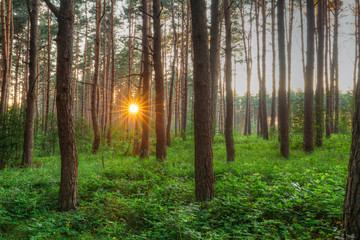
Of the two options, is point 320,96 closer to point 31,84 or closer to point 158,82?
point 158,82

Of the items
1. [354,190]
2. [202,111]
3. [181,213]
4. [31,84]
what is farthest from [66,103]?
[31,84]

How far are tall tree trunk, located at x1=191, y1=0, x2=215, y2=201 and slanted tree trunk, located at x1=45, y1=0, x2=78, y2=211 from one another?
2789 mm

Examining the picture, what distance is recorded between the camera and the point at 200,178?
4.30 meters

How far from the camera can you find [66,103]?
4410mm

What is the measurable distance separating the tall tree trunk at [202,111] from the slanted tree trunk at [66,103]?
2.79 metres

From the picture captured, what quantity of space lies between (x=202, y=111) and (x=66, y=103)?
9.78ft

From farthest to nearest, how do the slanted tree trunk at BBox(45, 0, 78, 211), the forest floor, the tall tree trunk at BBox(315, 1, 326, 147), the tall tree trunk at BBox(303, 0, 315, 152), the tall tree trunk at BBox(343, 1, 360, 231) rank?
the tall tree trunk at BBox(315, 1, 326, 147)
the tall tree trunk at BBox(303, 0, 315, 152)
the slanted tree trunk at BBox(45, 0, 78, 211)
the forest floor
the tall tree trunk at BBox(343, 1, 360, 231)

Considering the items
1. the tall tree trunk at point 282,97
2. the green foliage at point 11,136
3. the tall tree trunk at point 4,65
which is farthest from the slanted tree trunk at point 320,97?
the tall tree trunk at point 4,65

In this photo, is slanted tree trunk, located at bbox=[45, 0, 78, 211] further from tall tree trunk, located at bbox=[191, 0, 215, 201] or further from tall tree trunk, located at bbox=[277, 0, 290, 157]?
tall tree trunk, located at bbox=[277, 0, 290, 157]

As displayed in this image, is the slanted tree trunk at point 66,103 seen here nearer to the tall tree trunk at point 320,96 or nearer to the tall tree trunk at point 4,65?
the tall tree trunk at point 4,65

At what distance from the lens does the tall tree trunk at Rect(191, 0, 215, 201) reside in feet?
14.0

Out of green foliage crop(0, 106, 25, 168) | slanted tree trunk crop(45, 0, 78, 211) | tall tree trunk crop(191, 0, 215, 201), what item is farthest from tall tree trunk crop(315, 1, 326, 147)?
green foliage crop(0, 106, 25, 168)

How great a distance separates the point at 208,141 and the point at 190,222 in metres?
1.59

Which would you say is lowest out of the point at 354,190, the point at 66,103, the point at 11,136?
the point at 354,190
